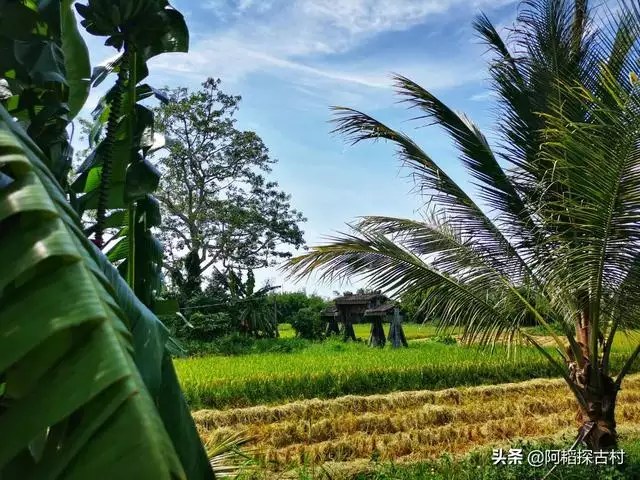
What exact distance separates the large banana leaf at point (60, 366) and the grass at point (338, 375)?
21.8 ft

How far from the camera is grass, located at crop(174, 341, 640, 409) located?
7.43m

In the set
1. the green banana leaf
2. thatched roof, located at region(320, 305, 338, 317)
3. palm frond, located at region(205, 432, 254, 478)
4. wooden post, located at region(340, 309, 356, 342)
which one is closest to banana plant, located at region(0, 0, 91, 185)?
the green banana leaf

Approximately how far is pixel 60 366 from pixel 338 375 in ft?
26.6

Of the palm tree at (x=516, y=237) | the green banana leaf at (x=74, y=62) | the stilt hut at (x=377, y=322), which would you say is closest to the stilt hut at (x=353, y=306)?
the stilt hut at (x=377, y=322)

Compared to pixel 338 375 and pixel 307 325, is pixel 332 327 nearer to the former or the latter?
pixel 307 325

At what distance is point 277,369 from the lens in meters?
8.79

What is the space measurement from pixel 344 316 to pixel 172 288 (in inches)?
207

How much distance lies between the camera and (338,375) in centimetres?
827

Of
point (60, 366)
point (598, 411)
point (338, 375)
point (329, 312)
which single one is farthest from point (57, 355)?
point (329, 312)

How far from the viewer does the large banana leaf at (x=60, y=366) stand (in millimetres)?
343

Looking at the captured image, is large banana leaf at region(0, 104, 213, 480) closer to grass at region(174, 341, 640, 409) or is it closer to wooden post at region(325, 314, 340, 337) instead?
grass at region(174, 341, 640, 409)

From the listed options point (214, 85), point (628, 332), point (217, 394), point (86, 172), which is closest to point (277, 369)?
point (217, 394)

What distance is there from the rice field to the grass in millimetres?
632

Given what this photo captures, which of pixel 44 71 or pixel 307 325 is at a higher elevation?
pixel 44 71
